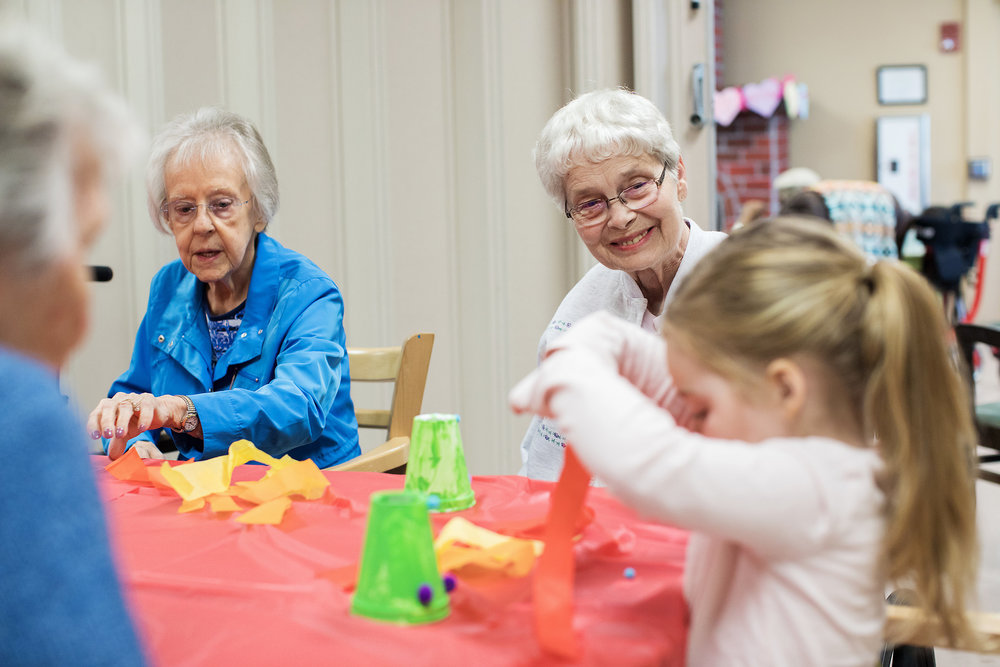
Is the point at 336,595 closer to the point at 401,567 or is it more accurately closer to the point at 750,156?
the point at 401,567

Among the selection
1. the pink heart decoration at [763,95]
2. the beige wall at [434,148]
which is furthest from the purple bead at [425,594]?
the pink heart decoration at [763,95]

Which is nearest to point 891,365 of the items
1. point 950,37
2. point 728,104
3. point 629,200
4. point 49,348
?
point 49,348

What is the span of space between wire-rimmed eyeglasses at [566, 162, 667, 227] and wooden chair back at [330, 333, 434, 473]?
510mm

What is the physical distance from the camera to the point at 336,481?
1232 millimetres

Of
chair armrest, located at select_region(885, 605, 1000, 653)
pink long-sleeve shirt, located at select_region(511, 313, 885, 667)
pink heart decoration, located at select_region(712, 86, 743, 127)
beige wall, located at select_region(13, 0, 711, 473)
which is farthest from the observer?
pink heart decoration, located at select_region(712, 86, 743, 127)

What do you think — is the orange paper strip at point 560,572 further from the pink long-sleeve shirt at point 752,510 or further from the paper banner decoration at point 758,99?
the paper banner decoration at point 758,99

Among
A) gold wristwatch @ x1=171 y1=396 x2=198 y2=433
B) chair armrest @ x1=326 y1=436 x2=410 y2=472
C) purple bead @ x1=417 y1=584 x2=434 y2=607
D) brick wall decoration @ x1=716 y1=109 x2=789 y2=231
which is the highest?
brick wall decoration @ x1=716 y1=109 x2=789 y2=231

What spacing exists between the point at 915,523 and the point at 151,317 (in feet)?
5.23

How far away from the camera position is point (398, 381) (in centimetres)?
192

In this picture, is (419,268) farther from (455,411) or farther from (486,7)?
(486,7)

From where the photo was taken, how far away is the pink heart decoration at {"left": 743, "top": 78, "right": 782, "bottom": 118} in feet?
26.4

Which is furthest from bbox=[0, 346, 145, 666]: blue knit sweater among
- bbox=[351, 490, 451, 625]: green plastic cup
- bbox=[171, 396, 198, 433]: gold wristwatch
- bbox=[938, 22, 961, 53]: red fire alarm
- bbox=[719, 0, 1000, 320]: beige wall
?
bbox=[938, 22, 961, 53]: red fire alarm

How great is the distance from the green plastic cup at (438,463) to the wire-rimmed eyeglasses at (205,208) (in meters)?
0.93

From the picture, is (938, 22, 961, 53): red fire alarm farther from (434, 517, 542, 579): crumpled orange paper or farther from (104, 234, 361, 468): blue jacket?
(434, 517, 542, 579): crumpled orange paper
